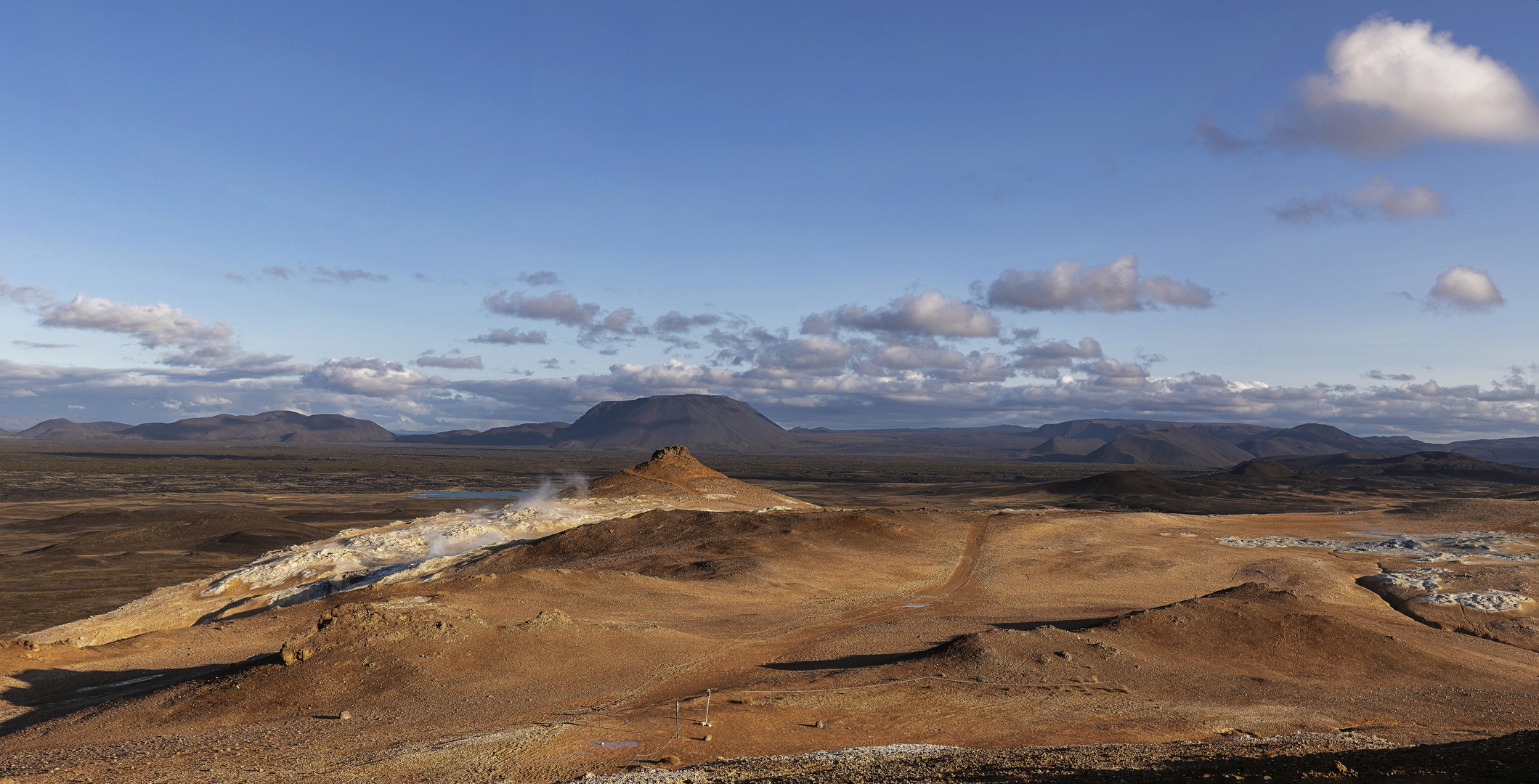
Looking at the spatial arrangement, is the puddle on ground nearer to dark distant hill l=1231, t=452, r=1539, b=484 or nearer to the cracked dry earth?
the cracked dry earth

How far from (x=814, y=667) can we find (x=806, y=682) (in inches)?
71.7

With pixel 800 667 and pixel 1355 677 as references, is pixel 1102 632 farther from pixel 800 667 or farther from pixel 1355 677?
pixel 800 667

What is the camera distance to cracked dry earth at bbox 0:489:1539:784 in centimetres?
1321

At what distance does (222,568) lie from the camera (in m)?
50.7

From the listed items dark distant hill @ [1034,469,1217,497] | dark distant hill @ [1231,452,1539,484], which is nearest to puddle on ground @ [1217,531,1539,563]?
dark distant hill @ [1034,469,1217,497]

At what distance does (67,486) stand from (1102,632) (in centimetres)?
13643

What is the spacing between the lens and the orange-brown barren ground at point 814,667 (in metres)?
13.4

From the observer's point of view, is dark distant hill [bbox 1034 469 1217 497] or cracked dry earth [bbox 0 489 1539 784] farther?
dark distant hill [bbox 1034 469 1217 497]

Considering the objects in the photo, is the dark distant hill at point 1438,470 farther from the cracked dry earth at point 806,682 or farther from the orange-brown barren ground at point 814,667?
the cracked dry earth at point 806,682

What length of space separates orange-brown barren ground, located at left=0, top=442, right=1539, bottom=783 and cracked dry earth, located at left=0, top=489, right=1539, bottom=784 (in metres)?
0.09

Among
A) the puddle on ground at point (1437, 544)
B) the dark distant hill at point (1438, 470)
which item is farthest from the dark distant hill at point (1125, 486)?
the puddle on ground at point (1437, 544)

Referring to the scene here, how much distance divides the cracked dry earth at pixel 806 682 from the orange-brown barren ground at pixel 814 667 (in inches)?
3.6

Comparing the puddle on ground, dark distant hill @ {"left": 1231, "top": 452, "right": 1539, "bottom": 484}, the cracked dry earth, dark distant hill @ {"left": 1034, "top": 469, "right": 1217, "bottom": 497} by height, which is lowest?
dark distant hill @ {"left": 1231, "top": 452, "right": 1539, "bottom": 484}

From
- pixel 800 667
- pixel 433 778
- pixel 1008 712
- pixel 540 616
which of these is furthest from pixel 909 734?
pixel 540 616
